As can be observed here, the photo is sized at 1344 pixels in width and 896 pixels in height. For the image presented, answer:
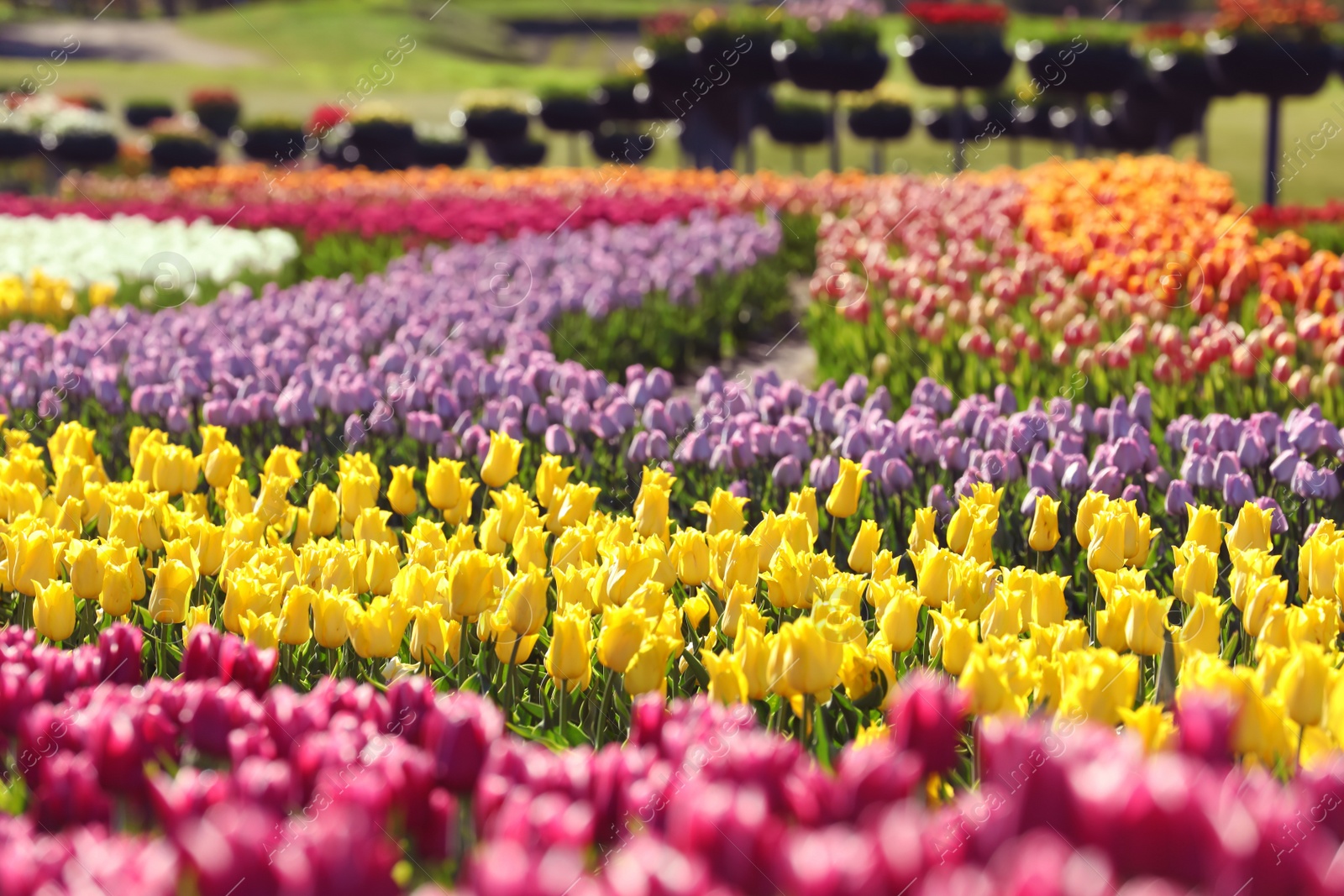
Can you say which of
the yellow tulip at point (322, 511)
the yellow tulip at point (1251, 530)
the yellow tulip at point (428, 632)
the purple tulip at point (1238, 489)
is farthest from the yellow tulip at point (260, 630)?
the purple tulip at point (1238, 489)

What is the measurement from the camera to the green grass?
31.6 metres

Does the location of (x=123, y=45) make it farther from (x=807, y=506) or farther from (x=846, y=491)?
(x=807, y=506)

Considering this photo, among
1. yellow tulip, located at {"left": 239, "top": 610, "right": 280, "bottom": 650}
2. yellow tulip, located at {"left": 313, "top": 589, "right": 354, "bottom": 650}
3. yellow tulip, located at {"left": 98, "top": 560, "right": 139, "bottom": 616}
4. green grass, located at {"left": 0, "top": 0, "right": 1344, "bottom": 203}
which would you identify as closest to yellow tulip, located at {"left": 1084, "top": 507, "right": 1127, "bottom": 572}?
yellow tulip, located at {"left": 313, "top": 589, "right": 354, "bottom": 650}

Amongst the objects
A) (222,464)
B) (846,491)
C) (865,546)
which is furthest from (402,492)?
(865,546)

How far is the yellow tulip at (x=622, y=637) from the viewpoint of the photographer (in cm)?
250

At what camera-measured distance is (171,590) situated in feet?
10.0

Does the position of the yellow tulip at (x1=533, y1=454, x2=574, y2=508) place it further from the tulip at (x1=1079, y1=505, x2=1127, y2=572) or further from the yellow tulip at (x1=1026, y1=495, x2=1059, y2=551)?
the tulip at (x1=1079, y1=505, x2=1127, y2=572)

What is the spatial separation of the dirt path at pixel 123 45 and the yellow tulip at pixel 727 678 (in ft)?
204

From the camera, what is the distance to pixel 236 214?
1462 cm

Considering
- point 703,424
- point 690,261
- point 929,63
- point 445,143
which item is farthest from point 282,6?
point 703,424

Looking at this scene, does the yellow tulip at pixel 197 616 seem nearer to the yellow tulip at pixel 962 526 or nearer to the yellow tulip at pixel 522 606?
the yellow tulip at pixel 522 606

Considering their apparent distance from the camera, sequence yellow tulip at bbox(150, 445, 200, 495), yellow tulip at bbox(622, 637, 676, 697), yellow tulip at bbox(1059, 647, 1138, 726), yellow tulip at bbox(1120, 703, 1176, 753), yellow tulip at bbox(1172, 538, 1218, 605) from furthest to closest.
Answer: yellow tulip at bbox(150, 445, 200, 495) → yellow tulip at bbox(1172, 538, 1218, 605) → yellow tulip at bbox(622, 637, 676, 697) → yellow tulip at bbox(1059, 647, 1138, 726) → yellow tulip at bbox(1120, 703, 1176, 753)

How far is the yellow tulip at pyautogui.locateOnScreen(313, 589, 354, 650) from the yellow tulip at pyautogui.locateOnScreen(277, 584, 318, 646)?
0.03 metres

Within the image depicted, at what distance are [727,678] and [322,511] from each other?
1.68 m
